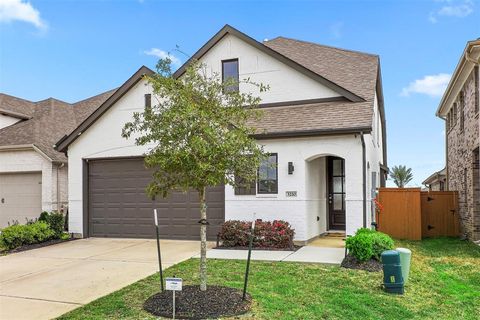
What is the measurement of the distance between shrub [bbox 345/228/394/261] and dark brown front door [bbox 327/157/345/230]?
17.8 ft

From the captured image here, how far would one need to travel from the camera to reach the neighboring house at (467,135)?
12047 mm

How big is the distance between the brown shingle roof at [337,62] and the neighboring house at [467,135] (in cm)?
279

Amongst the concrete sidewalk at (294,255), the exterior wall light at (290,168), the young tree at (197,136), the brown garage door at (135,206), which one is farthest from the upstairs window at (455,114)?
the young tree at (197,136)

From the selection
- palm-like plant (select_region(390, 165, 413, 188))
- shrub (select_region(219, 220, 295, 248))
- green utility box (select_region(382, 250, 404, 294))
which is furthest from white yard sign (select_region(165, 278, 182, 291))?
palm-like plant (select_region(390, 165, 413, 188))

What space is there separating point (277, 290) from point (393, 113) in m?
18.3

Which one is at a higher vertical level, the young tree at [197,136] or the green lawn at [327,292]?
the young tree at [197,136]

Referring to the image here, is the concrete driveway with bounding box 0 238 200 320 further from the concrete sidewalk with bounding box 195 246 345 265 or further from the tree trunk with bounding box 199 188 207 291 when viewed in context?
the tree trunk with bounding box 199 188 207 291

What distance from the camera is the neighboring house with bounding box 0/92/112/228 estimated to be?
1659 cm

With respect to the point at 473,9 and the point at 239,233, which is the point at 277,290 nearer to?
the point at 239,233

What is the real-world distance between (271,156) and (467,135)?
270 inches

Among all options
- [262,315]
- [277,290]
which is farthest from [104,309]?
[277,290]

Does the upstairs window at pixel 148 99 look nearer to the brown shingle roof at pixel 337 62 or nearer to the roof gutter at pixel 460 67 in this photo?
the brown shingle roof at pixel 337 62

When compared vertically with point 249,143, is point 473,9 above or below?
above

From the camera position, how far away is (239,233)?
11008 millimetres
